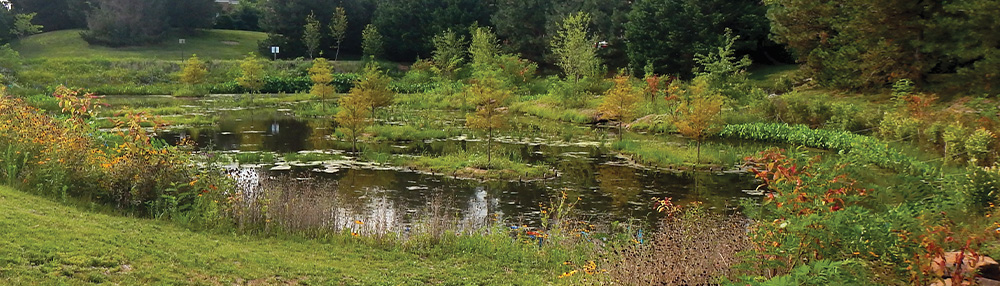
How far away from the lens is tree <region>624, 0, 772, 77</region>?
41.6 metres

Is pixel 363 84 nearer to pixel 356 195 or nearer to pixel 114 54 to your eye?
pixel 356 195

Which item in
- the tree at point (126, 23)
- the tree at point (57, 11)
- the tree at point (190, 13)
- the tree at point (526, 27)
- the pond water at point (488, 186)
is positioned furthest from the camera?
the tree at point (190, 13)

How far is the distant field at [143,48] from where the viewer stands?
52750 millimetres

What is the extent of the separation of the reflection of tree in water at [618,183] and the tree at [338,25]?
1644 inches

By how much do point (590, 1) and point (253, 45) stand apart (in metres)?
28.5

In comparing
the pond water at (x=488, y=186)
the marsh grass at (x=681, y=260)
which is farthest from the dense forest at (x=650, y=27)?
the marsh grass at (x=681, y=260)

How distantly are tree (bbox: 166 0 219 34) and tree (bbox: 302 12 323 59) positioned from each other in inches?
408

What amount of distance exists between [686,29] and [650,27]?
88.4 inches

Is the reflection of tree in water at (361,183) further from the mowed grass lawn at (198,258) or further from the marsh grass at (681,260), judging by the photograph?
the marsh grass at (681,260)

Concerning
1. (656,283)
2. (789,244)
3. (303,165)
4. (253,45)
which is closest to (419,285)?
Answer: (656,283)

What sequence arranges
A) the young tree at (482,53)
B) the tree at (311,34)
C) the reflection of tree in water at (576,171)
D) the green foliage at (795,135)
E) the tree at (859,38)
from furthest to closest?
the tree at (311,34), the young tree at (482,53), the tree at (859,38), the green foliage at (795,135), the reflection of tree in water at (576,171)

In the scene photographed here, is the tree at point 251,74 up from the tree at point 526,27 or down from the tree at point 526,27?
down

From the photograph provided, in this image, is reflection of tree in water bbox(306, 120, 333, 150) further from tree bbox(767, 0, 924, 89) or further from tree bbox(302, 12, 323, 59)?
tree bbox(302, 12, 323, 59)

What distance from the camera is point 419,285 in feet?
23.9
